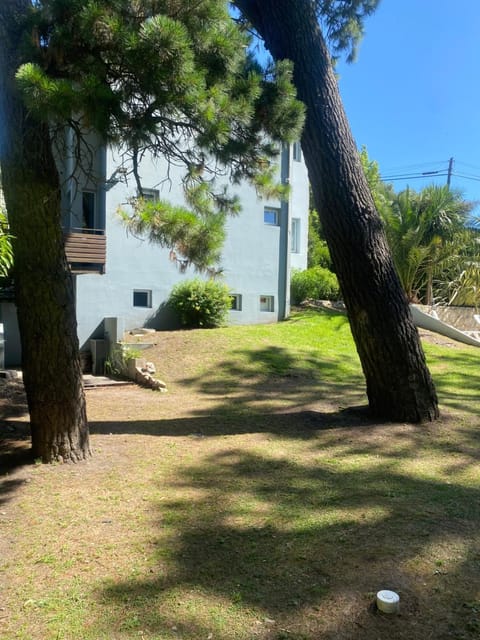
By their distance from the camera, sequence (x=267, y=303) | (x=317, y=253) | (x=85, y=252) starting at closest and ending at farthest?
(x=85, y=252) → (x=267, y=303) → (x=317, y=253)

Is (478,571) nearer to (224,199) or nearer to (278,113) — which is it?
(278,113)

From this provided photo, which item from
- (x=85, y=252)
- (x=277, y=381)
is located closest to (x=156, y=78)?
(x=277, y=381)

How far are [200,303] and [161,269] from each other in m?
1.58

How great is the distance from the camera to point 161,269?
14375mm

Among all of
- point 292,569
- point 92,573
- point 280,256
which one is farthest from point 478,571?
point 280,256

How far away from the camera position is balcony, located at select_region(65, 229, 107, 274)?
438 inches

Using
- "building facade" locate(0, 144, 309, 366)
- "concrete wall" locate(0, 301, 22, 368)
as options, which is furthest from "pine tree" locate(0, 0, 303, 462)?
"concrete wall" locate(0, 301, 22, 368)

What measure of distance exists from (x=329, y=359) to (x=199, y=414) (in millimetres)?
5282

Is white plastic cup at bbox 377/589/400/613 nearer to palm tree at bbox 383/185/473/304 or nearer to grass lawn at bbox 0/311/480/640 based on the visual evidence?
grass lawn at bbox 0/311/480/640

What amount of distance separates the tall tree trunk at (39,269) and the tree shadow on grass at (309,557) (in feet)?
4.24

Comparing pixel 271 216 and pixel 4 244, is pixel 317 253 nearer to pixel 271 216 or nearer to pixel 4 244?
pixel 271 216

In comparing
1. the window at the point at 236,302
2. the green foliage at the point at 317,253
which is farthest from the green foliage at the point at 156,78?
the green foliage at the point at 317,253

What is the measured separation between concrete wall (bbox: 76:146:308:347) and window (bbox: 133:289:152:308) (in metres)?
0.10

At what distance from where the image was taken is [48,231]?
15.6 ft
